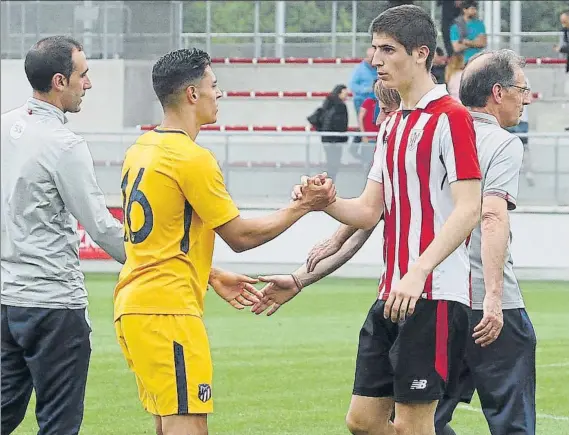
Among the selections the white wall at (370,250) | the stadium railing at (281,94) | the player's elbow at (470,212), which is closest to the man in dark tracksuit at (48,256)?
the player's elbow at (470,212)

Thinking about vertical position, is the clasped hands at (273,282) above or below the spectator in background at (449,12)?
below

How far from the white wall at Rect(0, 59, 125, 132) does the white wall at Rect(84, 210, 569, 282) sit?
22.4 feet

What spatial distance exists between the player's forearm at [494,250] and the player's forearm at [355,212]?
483 millimetres

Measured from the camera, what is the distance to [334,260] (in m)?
6.34

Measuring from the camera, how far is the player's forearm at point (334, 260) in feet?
20.6

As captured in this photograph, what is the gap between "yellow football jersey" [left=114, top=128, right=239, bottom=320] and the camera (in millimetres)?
5168

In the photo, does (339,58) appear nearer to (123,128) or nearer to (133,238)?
(123,128)

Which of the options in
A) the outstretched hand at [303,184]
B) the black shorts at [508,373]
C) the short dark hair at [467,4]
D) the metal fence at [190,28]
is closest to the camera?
the outstretched hand at [303,184]

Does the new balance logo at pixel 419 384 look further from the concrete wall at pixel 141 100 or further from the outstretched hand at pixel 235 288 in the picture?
the concrete wall at pixel 141 100

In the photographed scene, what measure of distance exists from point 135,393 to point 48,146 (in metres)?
3.87

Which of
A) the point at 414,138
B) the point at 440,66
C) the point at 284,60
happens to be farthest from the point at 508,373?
the point at 284,60

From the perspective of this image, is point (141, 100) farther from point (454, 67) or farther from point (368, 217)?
point (368, 217)

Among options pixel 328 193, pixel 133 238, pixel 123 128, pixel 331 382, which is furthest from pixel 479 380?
pixel 123 128

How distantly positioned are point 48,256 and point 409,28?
6.09 feet
